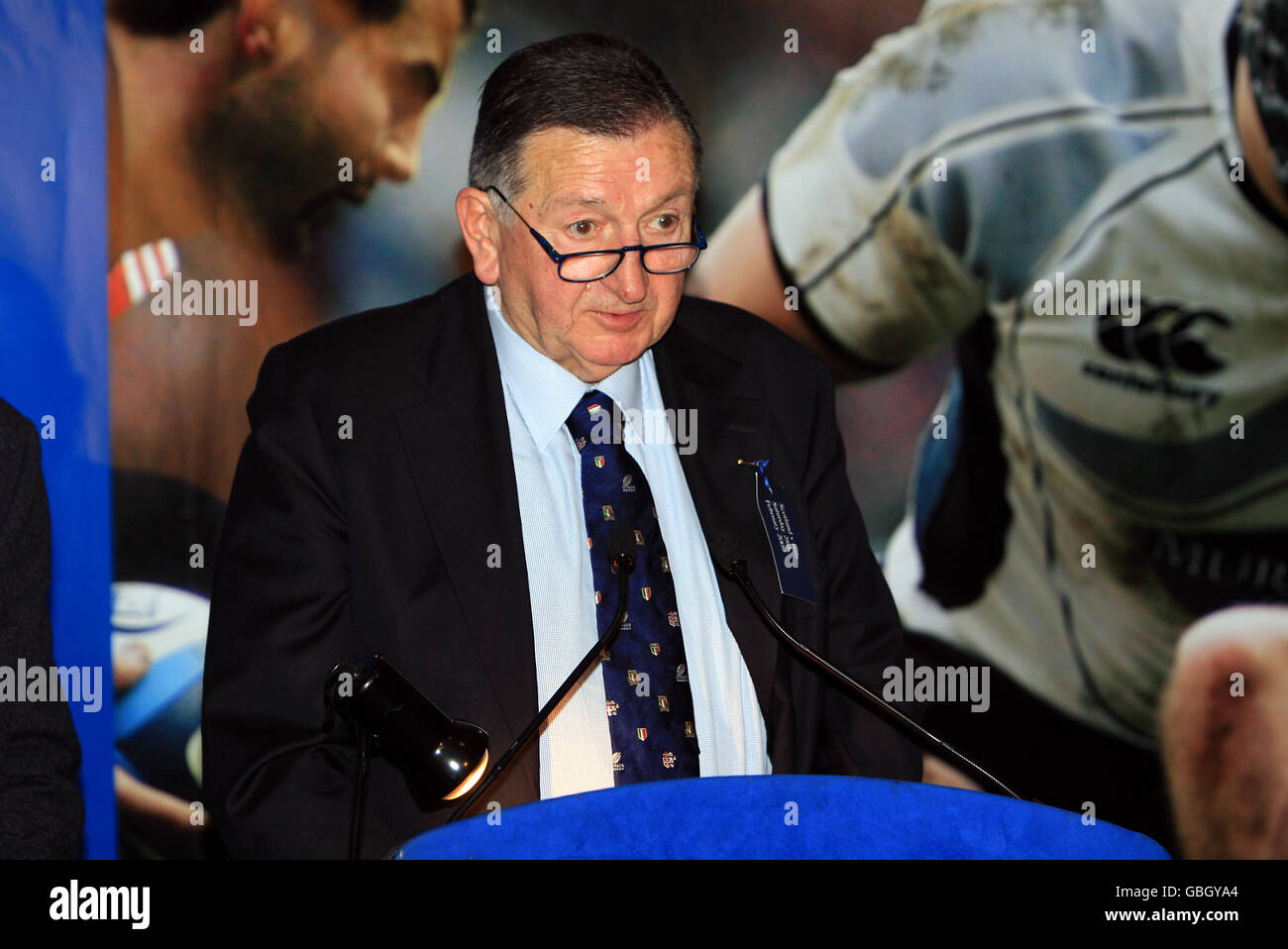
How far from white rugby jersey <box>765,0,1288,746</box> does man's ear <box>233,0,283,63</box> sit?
1.16 m

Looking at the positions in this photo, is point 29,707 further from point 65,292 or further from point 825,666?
point 65,292

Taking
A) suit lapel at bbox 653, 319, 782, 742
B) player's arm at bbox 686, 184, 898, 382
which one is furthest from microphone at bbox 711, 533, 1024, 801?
player's arm at bbox 686, 184, 898, 382

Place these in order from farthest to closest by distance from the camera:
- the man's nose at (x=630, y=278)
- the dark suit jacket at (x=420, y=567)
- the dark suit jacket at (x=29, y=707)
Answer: the man's nose at (x=630, y=278) → the dark suit jacket at (x=420, y=567) → the dark suit jacket at (x=29, y=707)

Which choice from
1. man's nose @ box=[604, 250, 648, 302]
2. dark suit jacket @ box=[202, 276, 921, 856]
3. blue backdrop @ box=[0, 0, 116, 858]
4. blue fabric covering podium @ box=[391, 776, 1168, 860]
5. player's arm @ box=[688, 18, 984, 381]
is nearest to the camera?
blue fabric covering podium @ box=[391, 776, 1168, 860]

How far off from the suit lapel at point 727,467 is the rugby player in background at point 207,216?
1.24m

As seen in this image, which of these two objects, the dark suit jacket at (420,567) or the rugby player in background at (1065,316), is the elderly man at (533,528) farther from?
the rugby player in background at (1065,316)

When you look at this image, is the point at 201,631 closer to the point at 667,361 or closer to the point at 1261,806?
the point at 667,361

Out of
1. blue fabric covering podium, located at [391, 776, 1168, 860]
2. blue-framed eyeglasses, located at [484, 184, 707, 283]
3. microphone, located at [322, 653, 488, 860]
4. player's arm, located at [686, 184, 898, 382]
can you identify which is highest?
player's arm, located at [686, 184, 898, 382]

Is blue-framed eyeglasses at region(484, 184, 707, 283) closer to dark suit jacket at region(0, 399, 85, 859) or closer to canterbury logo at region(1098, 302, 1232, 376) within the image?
dark suit jacket at region(0, 399, 85, 859)

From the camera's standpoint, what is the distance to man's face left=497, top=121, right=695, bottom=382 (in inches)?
63.9

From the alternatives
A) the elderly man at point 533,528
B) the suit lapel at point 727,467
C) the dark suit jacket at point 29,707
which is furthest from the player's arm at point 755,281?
the dark suit jacket at point 29,707

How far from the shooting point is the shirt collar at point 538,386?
5.84 feet
